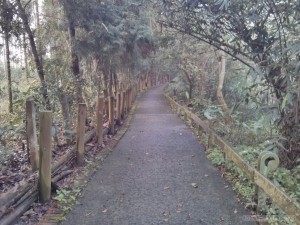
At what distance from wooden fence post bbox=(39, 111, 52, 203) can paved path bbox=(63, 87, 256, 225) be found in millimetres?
493

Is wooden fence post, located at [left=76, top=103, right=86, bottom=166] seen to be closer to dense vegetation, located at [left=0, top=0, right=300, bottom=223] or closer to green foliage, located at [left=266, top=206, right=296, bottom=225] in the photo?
dense vegetation, located at [left=0, top=0, right=300, bottom=223]

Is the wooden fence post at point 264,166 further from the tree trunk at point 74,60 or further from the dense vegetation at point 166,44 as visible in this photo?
the tree trunk at point 74,60

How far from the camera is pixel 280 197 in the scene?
3258mm

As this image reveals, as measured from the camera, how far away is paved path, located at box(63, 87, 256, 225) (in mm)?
4156

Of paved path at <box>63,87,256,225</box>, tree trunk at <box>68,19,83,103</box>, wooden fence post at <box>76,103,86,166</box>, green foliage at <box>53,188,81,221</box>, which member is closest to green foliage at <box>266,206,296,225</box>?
paved path at <box>63,87,256,225</box>

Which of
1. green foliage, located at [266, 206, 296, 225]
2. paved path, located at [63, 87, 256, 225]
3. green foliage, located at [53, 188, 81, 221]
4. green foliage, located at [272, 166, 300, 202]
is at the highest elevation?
green foliage, located at [272, 166, 300, 202]

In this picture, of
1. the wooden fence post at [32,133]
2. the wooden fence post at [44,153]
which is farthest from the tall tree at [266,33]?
the wooden fence post at [32,133]

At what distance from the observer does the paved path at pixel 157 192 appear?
416cm

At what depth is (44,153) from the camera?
173 inches

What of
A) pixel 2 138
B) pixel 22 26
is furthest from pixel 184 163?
pixel 22 26

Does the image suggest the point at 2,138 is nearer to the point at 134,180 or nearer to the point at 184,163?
the point at 134,180

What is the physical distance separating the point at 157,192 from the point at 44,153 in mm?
1766

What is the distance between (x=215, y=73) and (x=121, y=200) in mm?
15920

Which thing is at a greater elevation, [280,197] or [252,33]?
[252,33]
